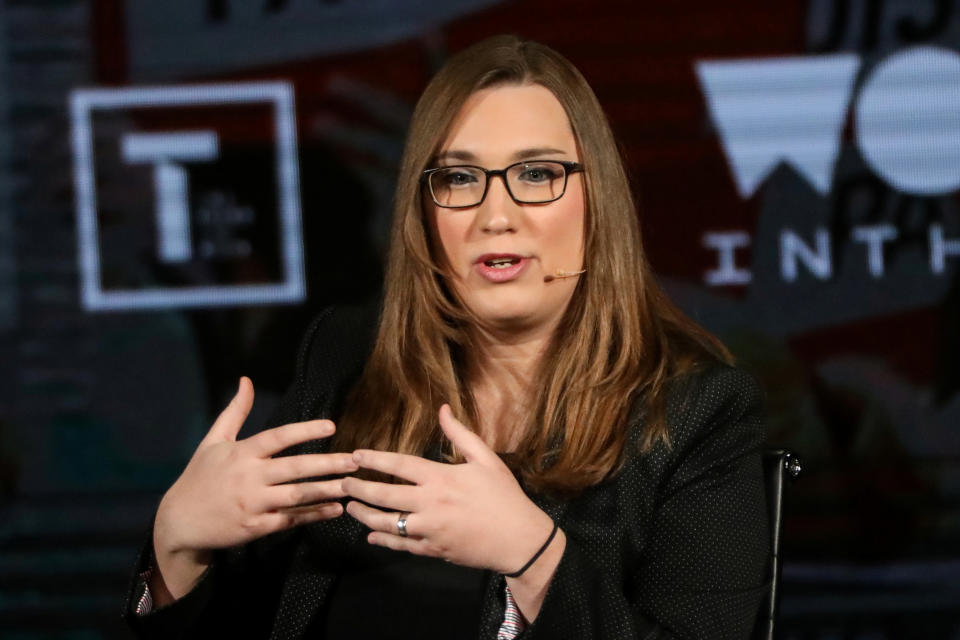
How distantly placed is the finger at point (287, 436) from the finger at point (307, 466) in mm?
18

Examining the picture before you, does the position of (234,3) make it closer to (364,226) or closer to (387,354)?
(364,226)

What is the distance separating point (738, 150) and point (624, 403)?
1865 millimetres

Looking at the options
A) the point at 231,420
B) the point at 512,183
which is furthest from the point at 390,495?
the point at 512,183

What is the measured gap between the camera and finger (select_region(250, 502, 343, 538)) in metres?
1.41

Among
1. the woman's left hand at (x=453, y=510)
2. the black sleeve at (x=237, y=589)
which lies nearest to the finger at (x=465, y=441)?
the woman's left hand at (x=453, y=510)

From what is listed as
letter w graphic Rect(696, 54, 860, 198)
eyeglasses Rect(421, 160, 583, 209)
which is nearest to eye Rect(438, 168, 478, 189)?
eyeglasses Rect(421, 160, 583, 209)

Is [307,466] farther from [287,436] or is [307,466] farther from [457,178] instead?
[457,178]

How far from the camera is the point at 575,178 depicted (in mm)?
1647

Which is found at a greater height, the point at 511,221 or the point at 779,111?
the point at 779,111

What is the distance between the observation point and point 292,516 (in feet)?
4.68

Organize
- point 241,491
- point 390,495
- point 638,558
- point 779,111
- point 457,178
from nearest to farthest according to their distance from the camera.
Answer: point 390,495 → point 241,491 → point 638,558 → point 457,178 → point 779,111

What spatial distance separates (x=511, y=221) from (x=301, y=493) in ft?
1.55

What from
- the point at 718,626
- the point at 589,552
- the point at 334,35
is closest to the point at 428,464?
the point at 589,552

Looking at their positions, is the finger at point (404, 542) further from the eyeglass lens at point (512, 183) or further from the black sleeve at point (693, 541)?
the eyeglass lens at point (512, 183)
